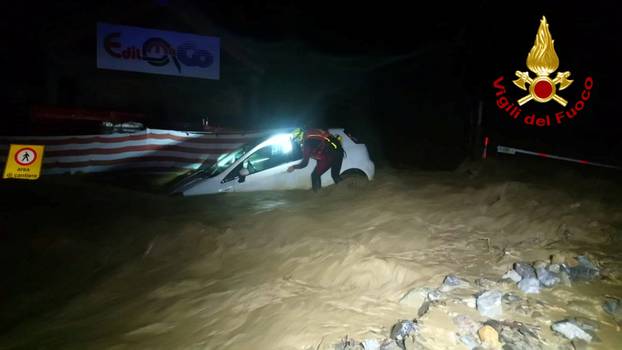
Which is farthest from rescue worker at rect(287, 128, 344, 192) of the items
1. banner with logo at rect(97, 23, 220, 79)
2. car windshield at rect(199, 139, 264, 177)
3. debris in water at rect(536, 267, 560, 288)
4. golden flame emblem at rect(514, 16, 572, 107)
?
banner with logo at rect(97, 23, 220, 79)

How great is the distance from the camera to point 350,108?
91.8ft

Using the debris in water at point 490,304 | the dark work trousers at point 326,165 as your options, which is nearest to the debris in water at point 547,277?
the debris in water at point 490,304

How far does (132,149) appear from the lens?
13258 mm

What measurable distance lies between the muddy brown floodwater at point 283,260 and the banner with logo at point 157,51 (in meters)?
10.2

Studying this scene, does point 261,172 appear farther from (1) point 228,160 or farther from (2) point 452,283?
(2) point 452,283

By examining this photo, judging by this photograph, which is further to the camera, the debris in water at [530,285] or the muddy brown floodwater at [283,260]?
the debris in water at [530,285]

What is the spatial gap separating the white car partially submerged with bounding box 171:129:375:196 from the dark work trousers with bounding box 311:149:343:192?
0.28ft

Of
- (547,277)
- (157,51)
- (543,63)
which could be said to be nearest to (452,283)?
(547,277)

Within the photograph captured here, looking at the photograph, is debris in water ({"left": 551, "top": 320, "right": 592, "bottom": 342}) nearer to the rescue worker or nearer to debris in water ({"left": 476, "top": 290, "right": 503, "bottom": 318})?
debris in water ({"left": 476, "top": 290, "right": 503, "bottom": 318})

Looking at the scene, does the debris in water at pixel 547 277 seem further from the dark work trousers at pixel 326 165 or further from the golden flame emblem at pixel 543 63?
the golden flame emblem at pixel 543 63

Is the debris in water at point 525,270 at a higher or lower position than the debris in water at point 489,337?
higher

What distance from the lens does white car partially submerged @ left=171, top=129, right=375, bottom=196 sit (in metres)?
9.29

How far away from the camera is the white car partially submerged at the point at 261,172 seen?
30.5 ft

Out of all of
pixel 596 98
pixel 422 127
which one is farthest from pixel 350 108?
pixel 596 98
